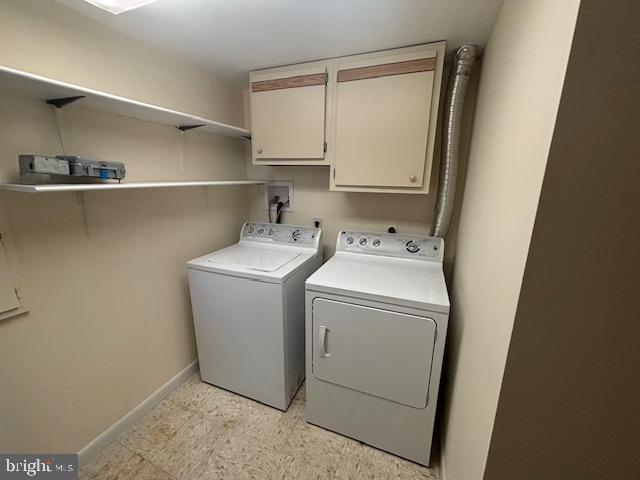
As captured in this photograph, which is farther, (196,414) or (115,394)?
(196,414)

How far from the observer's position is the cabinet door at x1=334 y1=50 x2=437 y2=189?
1499 millimetres

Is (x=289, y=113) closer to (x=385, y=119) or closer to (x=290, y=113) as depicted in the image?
(x=290, y=113)

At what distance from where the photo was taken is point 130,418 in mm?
1617

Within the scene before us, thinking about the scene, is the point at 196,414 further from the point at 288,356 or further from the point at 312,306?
the point at 312,306

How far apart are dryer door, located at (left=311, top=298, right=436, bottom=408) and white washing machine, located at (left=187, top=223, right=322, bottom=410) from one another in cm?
26

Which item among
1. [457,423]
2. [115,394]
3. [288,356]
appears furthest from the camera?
[288,356]

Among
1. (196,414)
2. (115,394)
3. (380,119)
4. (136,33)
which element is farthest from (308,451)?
(136,33)

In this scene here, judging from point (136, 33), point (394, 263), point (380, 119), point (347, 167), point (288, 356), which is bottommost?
point (288, 356)

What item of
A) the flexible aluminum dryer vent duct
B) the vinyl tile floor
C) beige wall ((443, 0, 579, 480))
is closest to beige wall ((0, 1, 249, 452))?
the vinyl tile floor

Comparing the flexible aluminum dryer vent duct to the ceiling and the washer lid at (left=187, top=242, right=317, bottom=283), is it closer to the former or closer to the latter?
the ceiling

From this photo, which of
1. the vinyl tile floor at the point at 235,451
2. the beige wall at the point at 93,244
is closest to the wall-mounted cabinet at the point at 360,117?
the beige wall at the point at 93,244

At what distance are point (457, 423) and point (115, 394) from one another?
1.87m

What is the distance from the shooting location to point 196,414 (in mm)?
1729

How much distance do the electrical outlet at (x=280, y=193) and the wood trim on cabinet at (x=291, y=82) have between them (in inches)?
29.1
